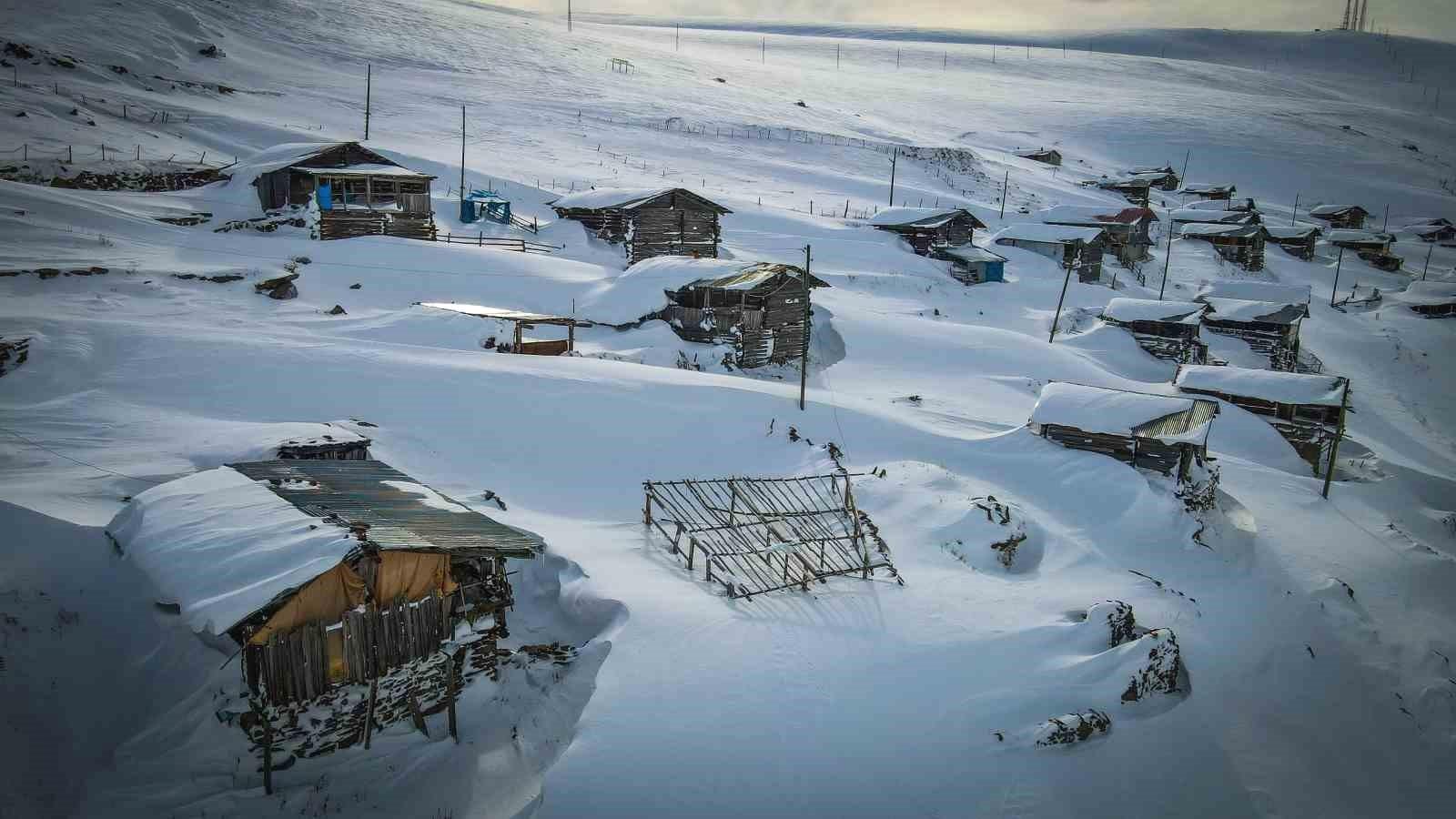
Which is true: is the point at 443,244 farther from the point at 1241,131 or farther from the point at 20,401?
the point at 1241,131

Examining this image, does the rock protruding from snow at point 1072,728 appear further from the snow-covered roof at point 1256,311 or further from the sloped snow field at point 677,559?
the snow-covered roof at point 1256,311

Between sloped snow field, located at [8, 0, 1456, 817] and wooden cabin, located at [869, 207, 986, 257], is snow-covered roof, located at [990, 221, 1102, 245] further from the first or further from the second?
wooden cabin, located at [869, 207, 986, 257]

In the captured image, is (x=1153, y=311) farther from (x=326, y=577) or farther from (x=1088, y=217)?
(x=326, y=577)

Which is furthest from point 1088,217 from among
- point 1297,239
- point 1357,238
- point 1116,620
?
point 1116,620

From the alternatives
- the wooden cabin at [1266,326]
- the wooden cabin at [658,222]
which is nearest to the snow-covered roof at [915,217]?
the wooden cabin at [658,222]

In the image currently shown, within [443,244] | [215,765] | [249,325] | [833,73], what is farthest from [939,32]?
[215,765]

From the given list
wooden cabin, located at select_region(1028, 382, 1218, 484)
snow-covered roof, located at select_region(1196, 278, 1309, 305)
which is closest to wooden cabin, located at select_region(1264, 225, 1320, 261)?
snow-covered roof, located at select_region(1196, 278, 1309, 305)
